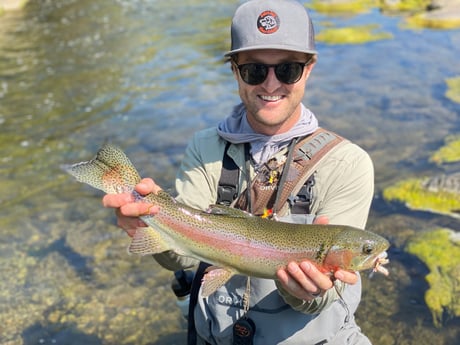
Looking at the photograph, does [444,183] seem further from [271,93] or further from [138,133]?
[138,133]

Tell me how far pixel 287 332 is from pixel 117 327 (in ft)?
9.97

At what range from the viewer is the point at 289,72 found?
129 inches

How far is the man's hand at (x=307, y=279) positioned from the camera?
2.60m

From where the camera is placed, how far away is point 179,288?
4.28 meters

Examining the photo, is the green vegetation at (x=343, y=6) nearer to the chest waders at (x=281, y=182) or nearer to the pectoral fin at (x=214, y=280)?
the chest waders at (x=281, y=182)

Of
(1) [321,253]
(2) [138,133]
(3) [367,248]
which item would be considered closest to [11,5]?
(2) [138,133]

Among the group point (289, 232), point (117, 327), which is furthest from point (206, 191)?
point (117, 327)

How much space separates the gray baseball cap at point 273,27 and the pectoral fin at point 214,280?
141 cm

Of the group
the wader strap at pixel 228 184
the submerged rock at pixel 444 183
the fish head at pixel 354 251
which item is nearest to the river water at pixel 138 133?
the submerged rock at pixel 444 183

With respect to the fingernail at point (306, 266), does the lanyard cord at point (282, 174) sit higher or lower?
higher

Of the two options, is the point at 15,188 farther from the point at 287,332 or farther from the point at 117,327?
the point at 287,332

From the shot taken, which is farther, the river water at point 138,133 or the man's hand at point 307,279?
the river water at point 138,133

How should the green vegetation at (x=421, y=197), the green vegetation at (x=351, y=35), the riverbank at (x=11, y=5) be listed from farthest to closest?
the riverbank at (x=11, y=5)
the green vegetation at (x=351, y=35)
the green vegetation at (x=421, y=197)

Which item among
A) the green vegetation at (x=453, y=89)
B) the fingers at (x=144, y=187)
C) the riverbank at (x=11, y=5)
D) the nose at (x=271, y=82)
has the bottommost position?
the riverbank at (x=11, y=5)
